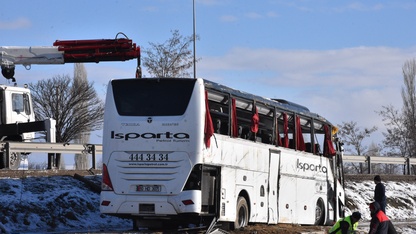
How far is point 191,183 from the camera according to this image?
2059 cm

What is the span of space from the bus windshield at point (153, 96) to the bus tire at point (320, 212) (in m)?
9.46

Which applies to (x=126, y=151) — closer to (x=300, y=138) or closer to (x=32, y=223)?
(x=32, y=223)

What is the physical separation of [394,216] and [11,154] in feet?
54.1

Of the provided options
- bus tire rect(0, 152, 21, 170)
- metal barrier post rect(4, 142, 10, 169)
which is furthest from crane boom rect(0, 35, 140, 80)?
metal barrier post rect(4, 142, 10, 169)

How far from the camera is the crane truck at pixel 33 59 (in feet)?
111

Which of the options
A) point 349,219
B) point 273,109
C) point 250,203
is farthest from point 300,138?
point 349,219

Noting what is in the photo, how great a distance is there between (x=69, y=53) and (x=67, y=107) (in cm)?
2894

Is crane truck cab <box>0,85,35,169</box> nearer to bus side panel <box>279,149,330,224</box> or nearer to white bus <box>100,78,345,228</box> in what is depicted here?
bus side panel <box>279,149,330,224</box>

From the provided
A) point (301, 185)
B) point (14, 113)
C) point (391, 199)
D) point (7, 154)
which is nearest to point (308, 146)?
point (301, 185)

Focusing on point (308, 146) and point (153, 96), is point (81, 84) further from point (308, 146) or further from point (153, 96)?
point (153, 96)

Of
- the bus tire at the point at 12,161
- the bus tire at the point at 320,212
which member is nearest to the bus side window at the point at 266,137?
the bus tire at the point at 320,212

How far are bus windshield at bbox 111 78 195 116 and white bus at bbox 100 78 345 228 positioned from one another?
0.9 inches

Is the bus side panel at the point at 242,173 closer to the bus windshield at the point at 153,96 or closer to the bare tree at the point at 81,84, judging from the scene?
the bus windshield at the point at 153,96

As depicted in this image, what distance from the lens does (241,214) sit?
23297 mm
